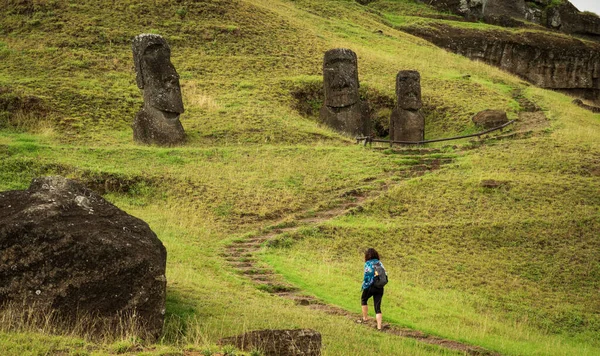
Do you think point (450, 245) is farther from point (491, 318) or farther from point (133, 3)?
point (133, 3)

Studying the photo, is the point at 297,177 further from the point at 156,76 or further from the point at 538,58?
the point at 538,58

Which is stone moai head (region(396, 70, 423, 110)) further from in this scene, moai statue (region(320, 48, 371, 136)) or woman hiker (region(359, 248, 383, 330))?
woman hiker (region(359, 248, 383, 330))

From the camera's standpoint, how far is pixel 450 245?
1991cm

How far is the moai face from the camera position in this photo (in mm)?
33000

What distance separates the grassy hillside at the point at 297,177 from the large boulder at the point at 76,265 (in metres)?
0.55

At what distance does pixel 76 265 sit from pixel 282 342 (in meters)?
3.01

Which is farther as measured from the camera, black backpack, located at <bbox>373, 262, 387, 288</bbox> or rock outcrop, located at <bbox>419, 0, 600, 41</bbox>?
rock outcrop, located at <bbox>419, 0, 600, 41</bbox>

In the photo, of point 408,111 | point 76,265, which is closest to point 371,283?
point 76,265

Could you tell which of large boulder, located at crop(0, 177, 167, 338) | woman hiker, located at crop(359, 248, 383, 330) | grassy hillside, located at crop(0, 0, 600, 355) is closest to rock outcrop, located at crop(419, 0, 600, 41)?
grassy hillside, located at crop(0, 0, 600, 355)

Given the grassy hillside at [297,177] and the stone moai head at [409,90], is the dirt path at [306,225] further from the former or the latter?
the stone moai head at [409,90]

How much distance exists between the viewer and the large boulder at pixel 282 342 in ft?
30.9

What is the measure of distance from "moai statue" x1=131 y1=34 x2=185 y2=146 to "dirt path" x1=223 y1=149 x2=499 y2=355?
8.54m

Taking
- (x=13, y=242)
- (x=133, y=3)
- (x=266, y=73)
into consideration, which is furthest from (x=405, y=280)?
(x=133, y=3)

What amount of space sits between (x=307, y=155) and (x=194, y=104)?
8.48 metres
